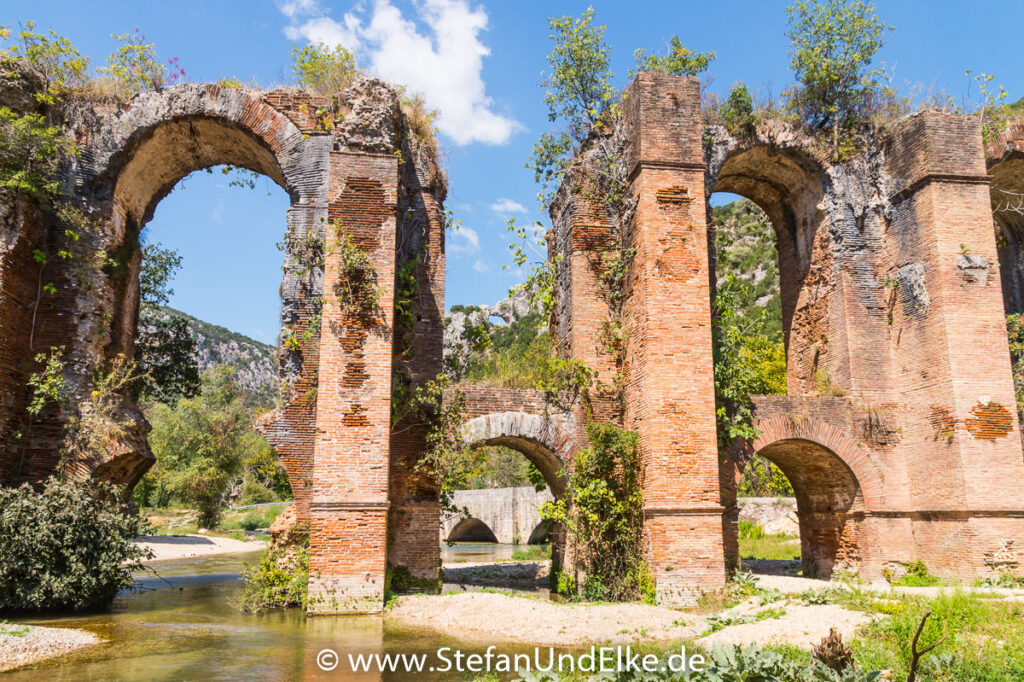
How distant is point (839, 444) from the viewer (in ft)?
44.3

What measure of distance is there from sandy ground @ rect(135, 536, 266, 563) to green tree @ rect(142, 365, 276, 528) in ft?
8.82

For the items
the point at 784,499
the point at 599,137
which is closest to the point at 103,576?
the point at 599,137

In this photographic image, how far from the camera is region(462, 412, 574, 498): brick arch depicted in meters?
13.0

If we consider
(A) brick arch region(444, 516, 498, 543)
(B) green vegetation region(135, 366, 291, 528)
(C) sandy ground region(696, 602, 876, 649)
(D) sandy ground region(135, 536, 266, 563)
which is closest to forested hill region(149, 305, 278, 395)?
(B) green vegetation region(135, 366, 291, 528)

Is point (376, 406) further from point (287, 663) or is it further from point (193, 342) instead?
point (193, 342)

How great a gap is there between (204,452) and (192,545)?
8000 mm

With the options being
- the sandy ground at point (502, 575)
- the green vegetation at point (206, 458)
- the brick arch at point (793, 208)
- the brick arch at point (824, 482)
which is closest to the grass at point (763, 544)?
the brick arch at point (824, 482)

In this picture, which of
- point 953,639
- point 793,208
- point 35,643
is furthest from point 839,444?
point 35,643

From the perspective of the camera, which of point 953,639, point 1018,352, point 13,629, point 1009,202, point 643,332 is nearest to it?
point 953,639

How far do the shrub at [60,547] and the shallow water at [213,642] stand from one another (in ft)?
1.33

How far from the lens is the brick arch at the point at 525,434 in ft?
42.8

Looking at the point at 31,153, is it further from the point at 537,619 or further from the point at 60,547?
the point at 537,619

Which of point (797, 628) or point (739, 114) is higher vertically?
point (739, 114)

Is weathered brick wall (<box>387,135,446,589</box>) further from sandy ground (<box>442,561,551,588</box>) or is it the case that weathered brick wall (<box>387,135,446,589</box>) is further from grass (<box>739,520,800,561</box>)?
grass (<box>739,520,800,561</box>)
